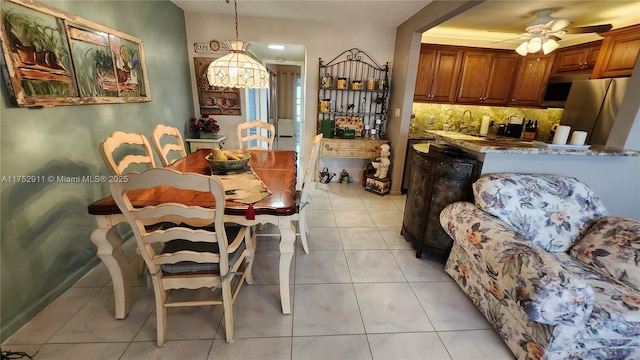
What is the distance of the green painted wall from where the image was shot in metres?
1.43

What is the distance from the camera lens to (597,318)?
3.94 feet

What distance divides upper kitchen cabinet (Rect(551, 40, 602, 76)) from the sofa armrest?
315cm

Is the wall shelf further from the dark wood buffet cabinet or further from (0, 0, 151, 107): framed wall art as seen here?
(0, 0, 151, 107): framed wall art

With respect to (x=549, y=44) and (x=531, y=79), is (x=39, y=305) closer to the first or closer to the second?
(x=549, y=44)

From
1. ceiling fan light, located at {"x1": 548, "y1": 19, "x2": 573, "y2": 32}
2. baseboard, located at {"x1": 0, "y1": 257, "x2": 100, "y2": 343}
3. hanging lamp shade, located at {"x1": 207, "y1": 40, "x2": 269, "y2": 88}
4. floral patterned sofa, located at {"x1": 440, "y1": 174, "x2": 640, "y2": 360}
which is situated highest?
ceiling fan light, located at {"x1": 548, "y1": 19, "x2": 573, "y2": 32}

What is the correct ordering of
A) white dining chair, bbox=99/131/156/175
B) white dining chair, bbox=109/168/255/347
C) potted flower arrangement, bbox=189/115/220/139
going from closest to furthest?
white dining chair, bbox=109/168/255/347 < white dining chair, bbox=99/131/156/175 < potted flower arrangement, bbox=189/115/220/139

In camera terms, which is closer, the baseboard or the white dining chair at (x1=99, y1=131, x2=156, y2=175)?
the baseboard

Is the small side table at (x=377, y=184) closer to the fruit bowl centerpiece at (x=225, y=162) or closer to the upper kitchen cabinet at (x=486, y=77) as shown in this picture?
the upper kitchen cabinet at (x=486, y=77)

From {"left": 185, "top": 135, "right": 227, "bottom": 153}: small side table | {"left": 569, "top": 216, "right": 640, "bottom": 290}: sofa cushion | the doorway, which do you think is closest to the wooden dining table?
{"left": 569, "top": 216, "right": 640, "bottom": 290}: sofa cushion

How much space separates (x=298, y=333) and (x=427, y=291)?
999 mm

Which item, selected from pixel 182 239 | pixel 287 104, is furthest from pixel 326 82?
pixel 287 104

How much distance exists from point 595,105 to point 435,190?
2565 millimetres

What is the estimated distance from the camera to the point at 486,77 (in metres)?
3.89

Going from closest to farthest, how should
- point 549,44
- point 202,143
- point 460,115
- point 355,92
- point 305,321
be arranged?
point 305,321
point 549,44
point 202,143
point 355,92
point 460,115
